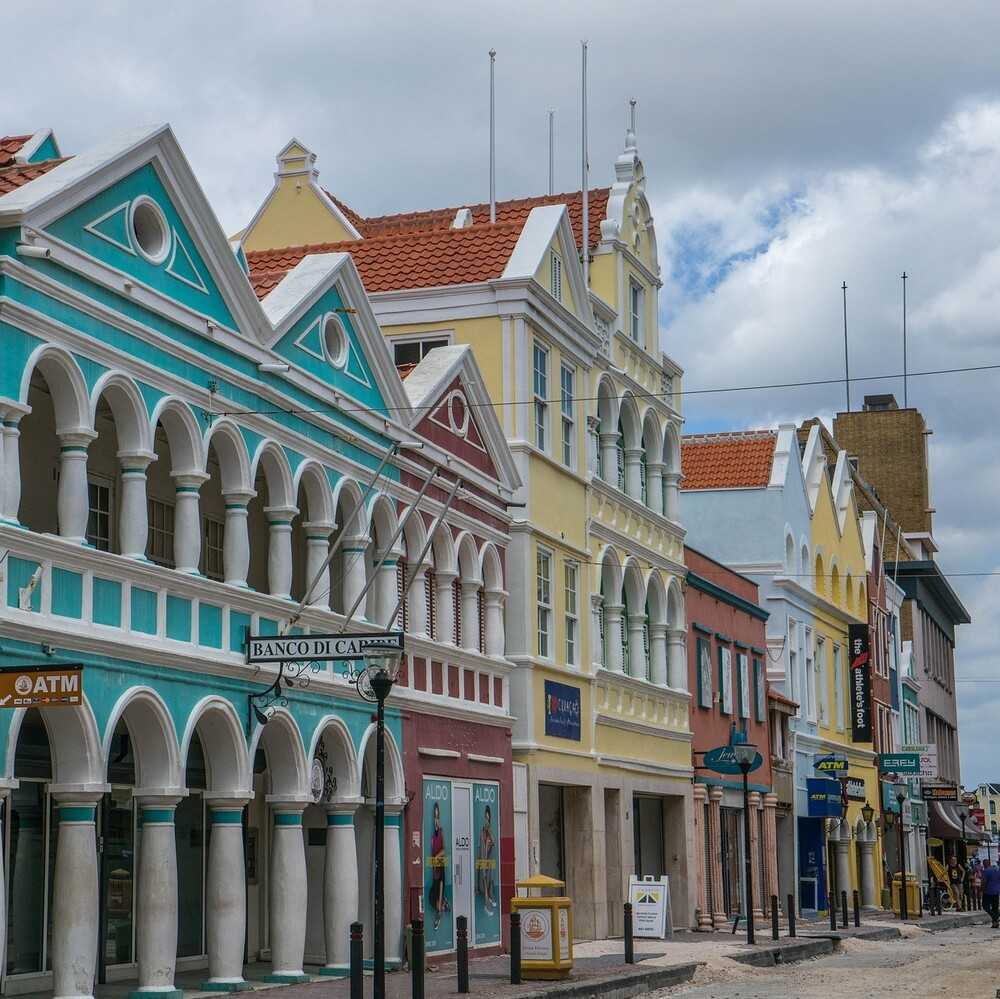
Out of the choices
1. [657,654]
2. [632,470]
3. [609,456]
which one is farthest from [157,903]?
[657,654]

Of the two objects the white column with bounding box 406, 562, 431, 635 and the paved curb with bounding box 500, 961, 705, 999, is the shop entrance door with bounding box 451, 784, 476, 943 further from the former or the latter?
the paved curb with bounding box 500, 961, 705, 999

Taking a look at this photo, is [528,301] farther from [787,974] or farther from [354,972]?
[354,972]

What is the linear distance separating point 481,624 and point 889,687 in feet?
121

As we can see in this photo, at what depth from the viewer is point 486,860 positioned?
28.1 metres

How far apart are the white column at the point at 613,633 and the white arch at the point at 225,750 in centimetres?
1428

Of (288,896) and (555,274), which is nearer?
(288,896)

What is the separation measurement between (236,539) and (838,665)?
35670mm

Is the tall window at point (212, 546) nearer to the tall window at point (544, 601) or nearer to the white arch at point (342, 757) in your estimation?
the white arch at point (342, 757)

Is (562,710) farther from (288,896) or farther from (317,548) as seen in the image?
(288,896)

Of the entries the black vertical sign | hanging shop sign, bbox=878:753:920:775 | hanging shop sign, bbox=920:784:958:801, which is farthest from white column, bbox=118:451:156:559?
hanging shop sign, bbox=920:784:958:801

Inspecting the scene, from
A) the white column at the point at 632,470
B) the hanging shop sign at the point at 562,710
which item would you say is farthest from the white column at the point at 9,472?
the white column at the point at 632,470

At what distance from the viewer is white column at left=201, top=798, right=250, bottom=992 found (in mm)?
20078

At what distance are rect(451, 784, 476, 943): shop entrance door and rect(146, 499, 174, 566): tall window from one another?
6285 millimetres

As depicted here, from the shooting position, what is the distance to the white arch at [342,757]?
23516 millimetres
